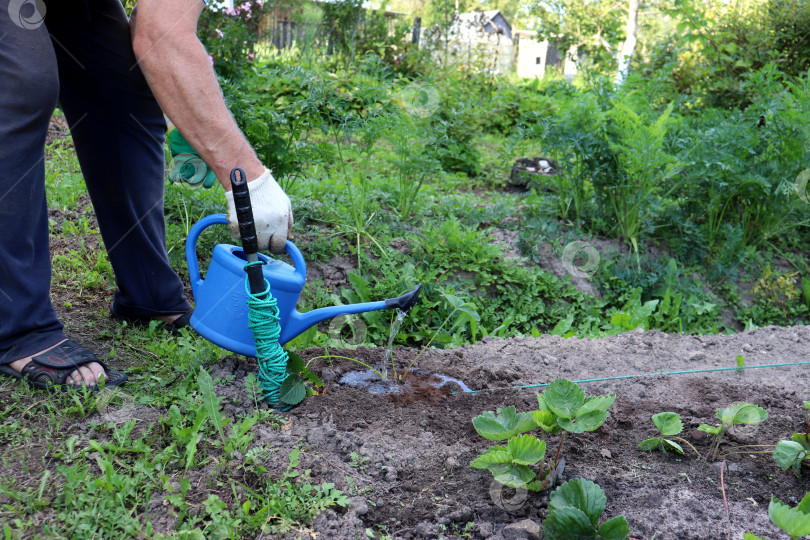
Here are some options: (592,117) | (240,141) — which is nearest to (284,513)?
(240,141)

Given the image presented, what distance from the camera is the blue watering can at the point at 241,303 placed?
5.46 feet

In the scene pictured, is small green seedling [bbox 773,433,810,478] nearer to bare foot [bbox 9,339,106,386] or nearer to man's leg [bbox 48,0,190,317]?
bare foot [bbox 9,339,106,386]

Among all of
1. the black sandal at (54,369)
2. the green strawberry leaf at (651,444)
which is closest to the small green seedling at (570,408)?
the green strawberry leaf at (651,444)

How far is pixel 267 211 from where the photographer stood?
161 centimetres

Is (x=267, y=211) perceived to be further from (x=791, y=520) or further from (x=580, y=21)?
(x=580, y=21)

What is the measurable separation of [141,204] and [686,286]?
9.47 feet

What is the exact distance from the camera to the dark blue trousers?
1.63 m

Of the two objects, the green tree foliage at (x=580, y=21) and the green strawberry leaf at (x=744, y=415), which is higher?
the green tree foliage at (x=580, y=21)

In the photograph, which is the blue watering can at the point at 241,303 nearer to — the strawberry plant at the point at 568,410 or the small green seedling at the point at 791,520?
the strawberry plant at the point at 568,410

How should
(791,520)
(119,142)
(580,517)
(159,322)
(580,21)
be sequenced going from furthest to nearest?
1. (580,21)
2. (159,322)
3. (119,142)
4. (580,517)
5. (791,520)

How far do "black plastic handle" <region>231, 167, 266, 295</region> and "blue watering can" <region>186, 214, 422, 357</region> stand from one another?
0.27ft

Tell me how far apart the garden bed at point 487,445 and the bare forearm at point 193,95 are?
0.67m

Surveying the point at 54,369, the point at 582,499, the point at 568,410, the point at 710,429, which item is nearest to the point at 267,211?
the point at 54,369

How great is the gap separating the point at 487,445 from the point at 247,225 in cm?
85
